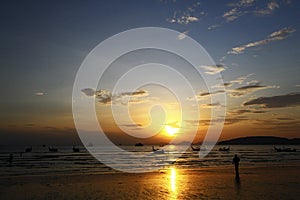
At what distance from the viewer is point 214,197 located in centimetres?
1761

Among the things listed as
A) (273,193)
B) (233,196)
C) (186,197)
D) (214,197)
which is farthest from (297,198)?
(186,197)

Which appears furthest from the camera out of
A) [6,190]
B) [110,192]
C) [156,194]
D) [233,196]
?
[6,190]

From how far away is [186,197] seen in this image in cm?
1773

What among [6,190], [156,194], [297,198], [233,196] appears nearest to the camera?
[297,198]

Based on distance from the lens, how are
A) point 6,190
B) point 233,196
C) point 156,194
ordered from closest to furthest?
point 233,196 < point 156,194 < point 6,190

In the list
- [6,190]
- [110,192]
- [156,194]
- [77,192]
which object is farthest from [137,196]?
[6,190]

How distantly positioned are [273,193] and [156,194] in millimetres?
7485

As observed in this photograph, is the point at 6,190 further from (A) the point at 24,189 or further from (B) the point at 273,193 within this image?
(B) the point at 273,193

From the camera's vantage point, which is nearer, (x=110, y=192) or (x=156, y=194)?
(x=156, y=194)

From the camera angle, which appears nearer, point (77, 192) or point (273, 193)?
point (273, 193)

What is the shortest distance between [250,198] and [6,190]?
1760cm

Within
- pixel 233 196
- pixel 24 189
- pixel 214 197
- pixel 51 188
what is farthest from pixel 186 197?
pixel 24 189

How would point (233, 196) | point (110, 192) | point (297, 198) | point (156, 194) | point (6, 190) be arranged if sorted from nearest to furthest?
point (297, 198), point (233, 196), point (156, 194), point (110, 192), point (6, 190)

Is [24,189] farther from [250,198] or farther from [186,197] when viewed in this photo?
[250,198]
